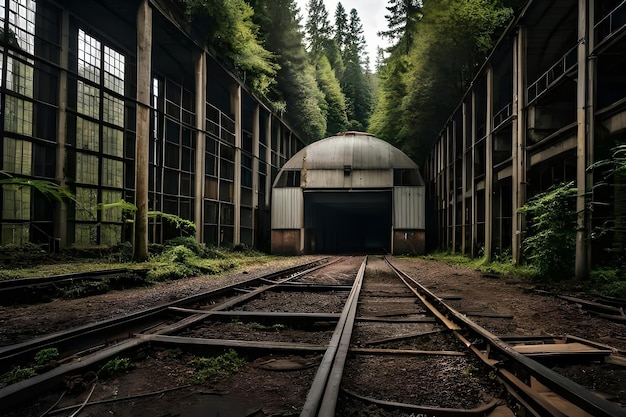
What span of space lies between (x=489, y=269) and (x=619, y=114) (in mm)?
6432

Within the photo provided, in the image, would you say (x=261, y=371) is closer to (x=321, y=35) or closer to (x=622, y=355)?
(x=622, y=355)

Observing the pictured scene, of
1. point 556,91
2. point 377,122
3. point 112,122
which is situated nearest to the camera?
point 556,91

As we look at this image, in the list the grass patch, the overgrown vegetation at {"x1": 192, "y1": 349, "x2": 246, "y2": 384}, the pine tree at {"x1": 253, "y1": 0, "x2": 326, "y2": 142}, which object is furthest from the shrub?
the pine tree at {"x1": 253, "y1": 0, "x2": 326, "y2": 142}

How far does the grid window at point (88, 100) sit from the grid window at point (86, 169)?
4.56ft

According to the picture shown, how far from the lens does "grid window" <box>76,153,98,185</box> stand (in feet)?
40.0

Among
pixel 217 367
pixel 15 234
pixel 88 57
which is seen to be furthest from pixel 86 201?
pixel 217 367

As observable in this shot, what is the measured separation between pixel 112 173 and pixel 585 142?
46.0ft

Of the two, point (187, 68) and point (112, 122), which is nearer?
point (112, 122)

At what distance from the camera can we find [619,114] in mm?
8117

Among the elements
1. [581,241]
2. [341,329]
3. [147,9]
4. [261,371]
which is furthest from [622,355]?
[147,9]

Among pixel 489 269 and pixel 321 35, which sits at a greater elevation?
pixel 321 35

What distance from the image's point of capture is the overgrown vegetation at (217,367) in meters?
2.75

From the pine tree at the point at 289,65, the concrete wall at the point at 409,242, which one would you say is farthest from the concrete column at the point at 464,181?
the pine tree at the point at 289,65

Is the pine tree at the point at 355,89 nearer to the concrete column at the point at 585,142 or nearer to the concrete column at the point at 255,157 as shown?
the concrete column at the point at 255,157
